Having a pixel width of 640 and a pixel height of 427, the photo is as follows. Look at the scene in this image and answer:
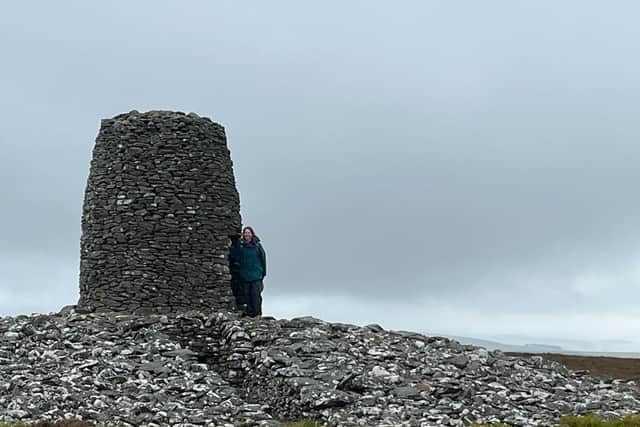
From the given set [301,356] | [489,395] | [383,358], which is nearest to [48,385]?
[301,356]

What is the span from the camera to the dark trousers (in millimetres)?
20359

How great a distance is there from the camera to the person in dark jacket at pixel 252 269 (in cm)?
1994

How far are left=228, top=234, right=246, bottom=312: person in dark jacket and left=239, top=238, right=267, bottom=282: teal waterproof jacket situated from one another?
211mm

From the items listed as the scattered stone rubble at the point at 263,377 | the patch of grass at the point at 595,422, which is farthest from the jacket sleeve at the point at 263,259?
the patch of grass at the point at 595,422

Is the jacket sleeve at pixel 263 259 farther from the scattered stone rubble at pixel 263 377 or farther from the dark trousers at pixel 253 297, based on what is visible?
the scattered stone rubble at pixel 263 377

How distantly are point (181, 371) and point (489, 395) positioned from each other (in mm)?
5597

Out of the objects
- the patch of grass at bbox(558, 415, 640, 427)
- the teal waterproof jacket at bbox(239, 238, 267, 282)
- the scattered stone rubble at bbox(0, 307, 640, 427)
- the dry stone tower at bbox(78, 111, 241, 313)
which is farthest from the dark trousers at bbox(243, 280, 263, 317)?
the patch of grass at bbox(558, 415, 640, 427)

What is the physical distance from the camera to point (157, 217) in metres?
19.4

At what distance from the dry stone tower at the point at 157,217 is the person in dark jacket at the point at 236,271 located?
31 cm

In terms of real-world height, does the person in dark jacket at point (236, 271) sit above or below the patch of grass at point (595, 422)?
above

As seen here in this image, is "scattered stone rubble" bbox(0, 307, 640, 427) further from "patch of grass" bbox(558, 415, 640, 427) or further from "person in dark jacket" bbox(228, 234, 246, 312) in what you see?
"person in dark jacket" bbox(228, 234, 246, 312)

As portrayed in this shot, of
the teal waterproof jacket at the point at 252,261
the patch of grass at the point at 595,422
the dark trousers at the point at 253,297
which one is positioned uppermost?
the teal waterproof jacket at the point at 252,261

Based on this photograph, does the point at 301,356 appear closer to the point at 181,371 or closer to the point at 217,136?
the point at 181,371

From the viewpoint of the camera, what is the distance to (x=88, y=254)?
19.9 m
